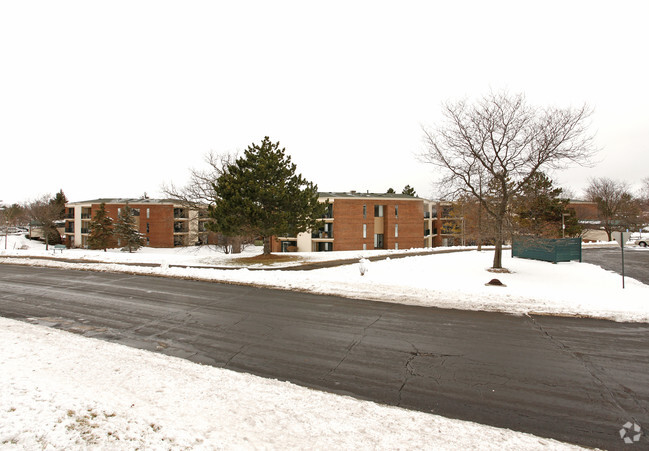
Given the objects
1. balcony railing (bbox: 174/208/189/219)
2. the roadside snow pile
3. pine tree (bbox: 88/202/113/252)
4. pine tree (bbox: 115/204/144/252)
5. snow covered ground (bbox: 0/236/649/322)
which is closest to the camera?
the roadside snow pile

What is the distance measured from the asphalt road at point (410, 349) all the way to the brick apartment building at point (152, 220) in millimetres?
49576

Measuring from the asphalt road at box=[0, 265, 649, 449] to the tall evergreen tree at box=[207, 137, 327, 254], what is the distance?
1078 centimetres

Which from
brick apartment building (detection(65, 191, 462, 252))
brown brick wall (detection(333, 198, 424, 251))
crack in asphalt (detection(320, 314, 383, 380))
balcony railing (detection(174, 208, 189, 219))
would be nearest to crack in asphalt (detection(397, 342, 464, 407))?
crack in asphalt (detection(320, 314, 383, 380))

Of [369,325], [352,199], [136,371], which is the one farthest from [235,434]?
[352,199]

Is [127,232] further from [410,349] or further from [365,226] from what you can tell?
[410,349]

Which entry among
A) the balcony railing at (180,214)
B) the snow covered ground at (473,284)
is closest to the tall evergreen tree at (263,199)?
the snow covered ground at (473,284)

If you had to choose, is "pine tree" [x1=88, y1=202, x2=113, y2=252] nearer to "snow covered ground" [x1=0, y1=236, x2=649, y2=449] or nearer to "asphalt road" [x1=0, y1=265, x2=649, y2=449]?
"asphalt road" [x1=0, y1=265, x2=649, y2=449]

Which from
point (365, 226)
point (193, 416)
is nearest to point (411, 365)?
point (193, 416)

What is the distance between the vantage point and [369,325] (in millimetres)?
8133

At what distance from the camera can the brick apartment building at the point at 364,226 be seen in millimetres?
44656

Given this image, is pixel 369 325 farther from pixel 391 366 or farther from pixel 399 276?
pixel 399 276

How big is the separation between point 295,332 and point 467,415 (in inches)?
166

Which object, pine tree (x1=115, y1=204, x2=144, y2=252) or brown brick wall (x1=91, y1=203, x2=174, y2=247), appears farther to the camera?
brown brick wall (x1=91, y1=203, x2=174, y2=247)

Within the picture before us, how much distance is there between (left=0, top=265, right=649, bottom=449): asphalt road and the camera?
436 cm
